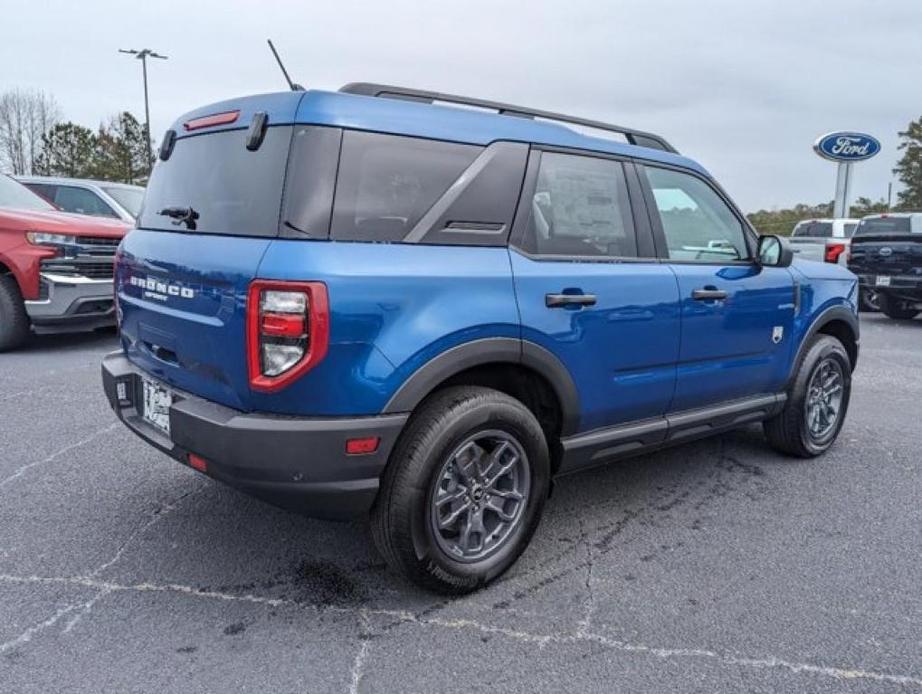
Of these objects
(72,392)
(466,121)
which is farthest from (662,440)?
(72,392)

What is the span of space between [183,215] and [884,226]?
12139mm

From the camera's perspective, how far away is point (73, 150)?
40.4m

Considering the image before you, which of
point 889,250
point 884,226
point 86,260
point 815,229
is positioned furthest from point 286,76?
point 815,229

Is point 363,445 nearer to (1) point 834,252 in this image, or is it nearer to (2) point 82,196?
(2) point 82,196

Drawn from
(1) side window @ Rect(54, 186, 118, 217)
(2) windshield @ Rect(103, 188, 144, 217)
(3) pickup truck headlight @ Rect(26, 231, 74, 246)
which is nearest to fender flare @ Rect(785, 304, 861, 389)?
(3) pickup truck headlight @ Rect(26, 231, 74, 246)

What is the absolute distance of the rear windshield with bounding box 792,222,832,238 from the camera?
55.9 feet

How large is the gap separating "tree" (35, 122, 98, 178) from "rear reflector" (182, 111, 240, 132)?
42.5 metres

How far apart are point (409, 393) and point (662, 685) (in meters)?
1.25

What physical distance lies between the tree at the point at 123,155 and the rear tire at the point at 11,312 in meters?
36.1

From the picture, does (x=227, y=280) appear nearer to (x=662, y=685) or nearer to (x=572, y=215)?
(x=572, y=215)

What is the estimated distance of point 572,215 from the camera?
3.15 meters

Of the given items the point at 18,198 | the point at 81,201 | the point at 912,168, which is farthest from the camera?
the point at 912,168

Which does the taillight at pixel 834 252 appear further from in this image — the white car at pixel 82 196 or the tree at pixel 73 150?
the tree at pixel 73 150

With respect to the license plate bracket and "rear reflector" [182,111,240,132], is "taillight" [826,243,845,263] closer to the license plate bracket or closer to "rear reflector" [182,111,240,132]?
"rear reflector" [182,111,240,132]
